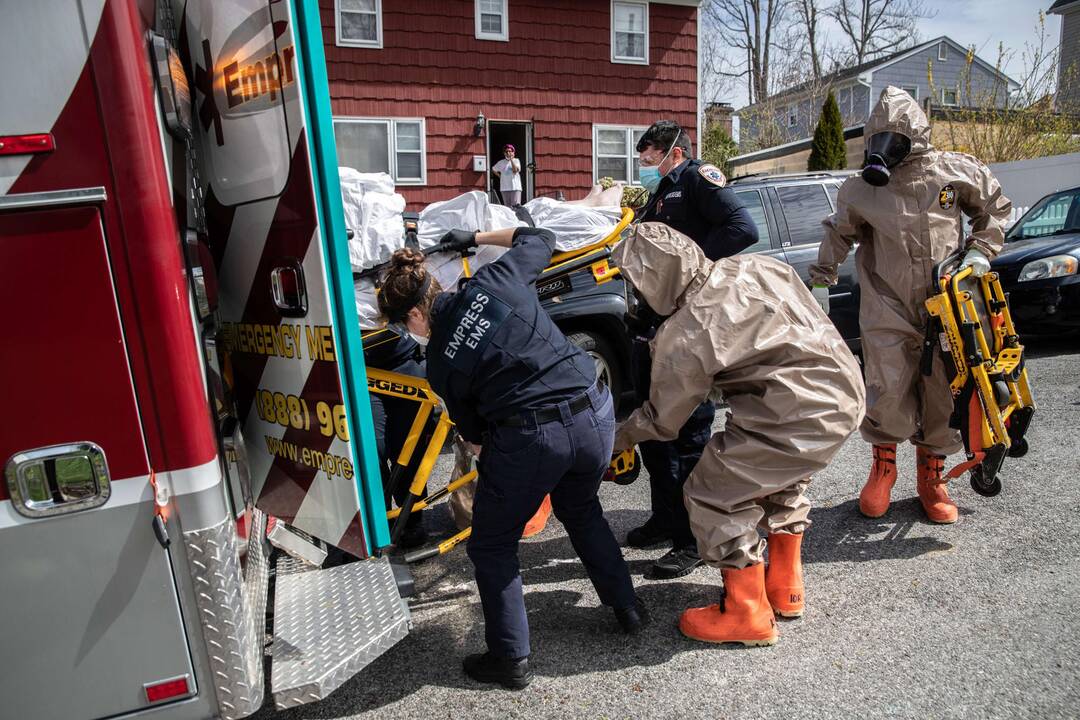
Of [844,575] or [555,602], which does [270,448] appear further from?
[844,575]

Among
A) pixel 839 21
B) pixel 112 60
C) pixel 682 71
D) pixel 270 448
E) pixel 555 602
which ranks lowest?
pixel 555 602

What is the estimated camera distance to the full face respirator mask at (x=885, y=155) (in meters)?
3.84

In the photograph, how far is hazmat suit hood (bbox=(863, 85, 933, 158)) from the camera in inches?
150

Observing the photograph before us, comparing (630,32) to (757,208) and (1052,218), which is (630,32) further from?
(757,208)

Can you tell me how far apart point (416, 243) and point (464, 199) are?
381 mm

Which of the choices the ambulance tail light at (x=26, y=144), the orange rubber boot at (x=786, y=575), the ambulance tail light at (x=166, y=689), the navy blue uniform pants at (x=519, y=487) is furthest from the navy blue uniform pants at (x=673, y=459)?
the ambulance tail light at (x=26, y=144)

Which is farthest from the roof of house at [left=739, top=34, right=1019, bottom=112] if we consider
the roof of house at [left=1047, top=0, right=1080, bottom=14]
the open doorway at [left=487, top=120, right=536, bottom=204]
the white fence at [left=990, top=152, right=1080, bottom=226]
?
the open doorway at [left=487, top=120, right=536, bottom=204]

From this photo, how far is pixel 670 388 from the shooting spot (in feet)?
9.44

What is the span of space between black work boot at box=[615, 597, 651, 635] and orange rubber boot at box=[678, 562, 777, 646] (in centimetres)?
21

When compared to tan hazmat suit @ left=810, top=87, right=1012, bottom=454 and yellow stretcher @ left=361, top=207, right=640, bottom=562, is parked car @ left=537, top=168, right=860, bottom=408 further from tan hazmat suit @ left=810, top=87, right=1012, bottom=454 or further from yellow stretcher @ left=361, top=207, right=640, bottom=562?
tan hazmat suit @ left=810, top=87, right=1012, bottom=454

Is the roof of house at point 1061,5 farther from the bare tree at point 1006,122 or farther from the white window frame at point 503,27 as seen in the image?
the white window frame at point 503,27

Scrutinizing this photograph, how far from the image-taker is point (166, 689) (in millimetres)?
2041

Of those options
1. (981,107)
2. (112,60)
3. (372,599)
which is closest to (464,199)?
(372,599)

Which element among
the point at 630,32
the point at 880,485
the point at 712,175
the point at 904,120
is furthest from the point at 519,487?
the point at 630,32
